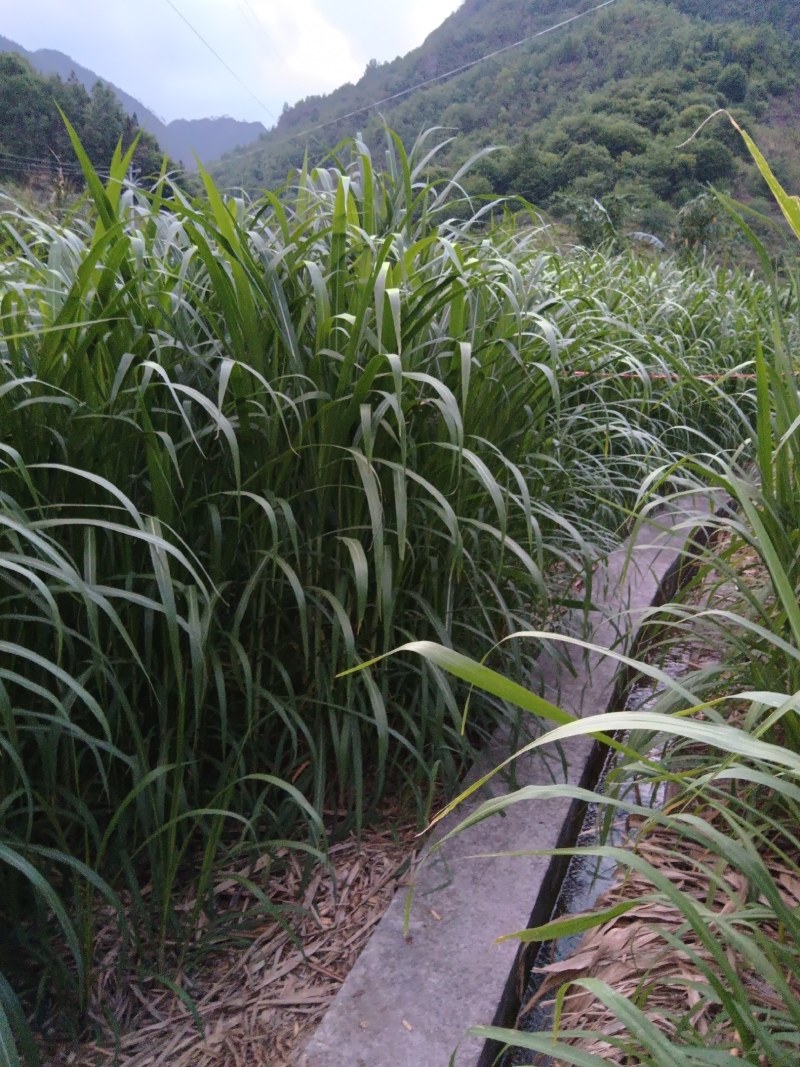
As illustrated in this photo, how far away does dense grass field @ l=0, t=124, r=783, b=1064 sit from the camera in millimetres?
940

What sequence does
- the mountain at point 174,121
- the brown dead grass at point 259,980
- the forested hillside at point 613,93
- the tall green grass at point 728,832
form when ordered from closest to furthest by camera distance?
the tall green grass at point 728,832 < the brown dead grass at point 259,980 < the mountain at point 174,121 < the forested hillside at point 613,93

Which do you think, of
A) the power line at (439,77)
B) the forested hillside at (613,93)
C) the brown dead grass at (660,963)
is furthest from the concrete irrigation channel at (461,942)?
the forested hillside at (613,93)

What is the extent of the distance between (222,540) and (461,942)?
1.98 ft

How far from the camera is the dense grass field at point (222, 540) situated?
94 centimetres

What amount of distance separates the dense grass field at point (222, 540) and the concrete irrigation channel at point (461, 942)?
11 cm

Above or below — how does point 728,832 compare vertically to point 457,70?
below

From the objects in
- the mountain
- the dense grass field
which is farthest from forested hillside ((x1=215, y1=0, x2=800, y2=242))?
the dense grass field

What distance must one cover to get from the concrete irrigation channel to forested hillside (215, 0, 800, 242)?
491cm

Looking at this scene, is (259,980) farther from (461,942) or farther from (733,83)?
(733,83)

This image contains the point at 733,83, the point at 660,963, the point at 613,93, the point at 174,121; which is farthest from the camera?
the point at 733,83

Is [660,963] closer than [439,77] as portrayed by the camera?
Yes

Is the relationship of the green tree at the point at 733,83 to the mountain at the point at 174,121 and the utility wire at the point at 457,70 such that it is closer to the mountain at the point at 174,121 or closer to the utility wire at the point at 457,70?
the utility wire at the point at 457,70

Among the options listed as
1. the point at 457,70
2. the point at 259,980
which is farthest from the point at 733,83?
the point at 259,980

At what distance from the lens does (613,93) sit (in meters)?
11.8
